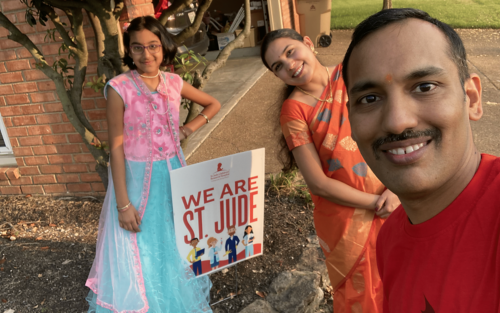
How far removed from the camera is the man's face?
2.80ft

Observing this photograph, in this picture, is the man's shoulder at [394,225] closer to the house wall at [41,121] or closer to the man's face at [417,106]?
the man's face at [417,106]

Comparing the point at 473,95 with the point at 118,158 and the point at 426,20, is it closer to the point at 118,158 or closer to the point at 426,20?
the point at 426,20

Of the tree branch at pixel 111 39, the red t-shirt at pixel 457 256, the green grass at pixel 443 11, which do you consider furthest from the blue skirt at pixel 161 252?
the green grass at pixel 443 11

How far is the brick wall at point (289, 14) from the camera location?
359 inches

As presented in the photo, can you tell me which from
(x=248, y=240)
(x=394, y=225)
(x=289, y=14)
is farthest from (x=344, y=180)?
(x=289, y=14)

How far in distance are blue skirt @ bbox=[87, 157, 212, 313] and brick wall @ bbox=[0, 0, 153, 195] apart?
1.56 metres

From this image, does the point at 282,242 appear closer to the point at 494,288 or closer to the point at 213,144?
the point at 213,144

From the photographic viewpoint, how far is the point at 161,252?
92.4 inches

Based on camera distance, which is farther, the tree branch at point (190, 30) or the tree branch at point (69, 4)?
the tree branch at point (190, 30)

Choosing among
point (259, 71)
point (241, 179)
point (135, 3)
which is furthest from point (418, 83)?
point (259, 71)

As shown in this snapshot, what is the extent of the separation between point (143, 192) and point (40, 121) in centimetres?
217

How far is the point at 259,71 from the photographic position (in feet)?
25.8

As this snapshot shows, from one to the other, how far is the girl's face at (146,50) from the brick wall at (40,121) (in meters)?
1.24

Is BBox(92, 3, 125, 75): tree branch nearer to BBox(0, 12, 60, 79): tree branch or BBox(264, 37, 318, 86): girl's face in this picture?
BBox(0, 12, 60, 79): tree branch
